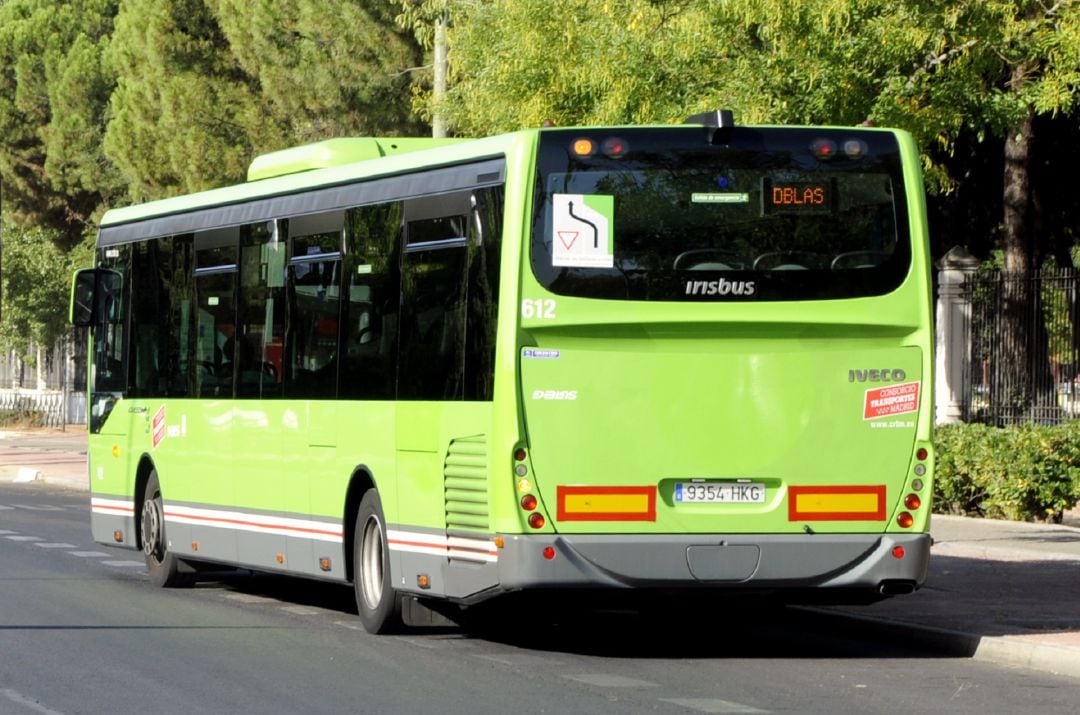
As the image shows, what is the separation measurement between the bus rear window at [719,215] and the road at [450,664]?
2.17 m

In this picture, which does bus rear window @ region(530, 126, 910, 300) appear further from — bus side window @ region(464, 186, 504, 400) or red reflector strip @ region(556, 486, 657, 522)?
red reflector strip @ region(556, 486, 657, 522)

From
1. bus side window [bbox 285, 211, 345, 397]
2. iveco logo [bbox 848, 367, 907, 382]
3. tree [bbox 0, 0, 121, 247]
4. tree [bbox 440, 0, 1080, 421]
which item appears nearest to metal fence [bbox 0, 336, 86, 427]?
tree [bbox 0, 0, 121, 247]

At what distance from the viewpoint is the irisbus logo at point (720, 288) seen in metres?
11.8

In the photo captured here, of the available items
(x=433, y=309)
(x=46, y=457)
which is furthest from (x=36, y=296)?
(x=433, y=309)

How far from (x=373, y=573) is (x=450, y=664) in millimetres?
1733

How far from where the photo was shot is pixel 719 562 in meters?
11.7

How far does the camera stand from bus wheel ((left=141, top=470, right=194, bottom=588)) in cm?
1716

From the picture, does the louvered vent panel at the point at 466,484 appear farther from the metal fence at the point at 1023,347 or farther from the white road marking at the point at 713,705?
the metal fence at the point at 1023,347

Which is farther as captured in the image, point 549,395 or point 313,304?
point 313,304

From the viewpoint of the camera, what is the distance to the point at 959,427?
23406 mm

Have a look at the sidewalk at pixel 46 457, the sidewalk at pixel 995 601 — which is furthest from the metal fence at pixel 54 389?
the sidewalk at pixel 995 601

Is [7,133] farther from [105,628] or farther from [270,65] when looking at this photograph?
[105,628]

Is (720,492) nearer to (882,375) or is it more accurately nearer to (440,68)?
(882,375)

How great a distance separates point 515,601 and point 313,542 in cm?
266
